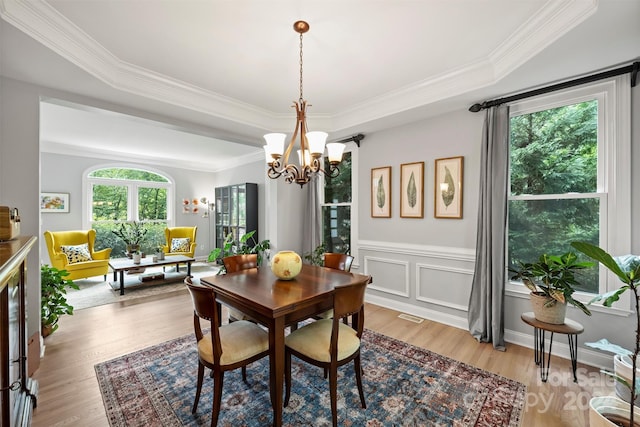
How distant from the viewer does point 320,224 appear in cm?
455

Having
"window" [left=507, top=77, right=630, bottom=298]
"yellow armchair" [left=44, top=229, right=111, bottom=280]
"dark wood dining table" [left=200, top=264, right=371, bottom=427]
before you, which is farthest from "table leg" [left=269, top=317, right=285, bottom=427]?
"yellow armchair" [left=44, top=229, right=111, bottom=280]

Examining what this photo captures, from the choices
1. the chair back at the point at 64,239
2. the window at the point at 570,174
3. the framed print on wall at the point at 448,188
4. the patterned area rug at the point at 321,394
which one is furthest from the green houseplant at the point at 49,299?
the window at the point at 570,174

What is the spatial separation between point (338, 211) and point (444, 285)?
6.21 ft

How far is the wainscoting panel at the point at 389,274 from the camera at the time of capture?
362 cm

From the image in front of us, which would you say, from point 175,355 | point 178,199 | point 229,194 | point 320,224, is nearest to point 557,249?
point 320,224

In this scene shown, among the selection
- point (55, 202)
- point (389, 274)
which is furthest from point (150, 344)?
point (55, 202)

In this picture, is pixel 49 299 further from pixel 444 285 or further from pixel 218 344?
pixel 444 285

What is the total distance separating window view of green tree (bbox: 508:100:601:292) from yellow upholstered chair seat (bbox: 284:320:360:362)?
2.06 metres

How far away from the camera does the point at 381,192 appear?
150 inches

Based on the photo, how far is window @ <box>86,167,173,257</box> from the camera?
239 inches

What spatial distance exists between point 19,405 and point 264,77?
114 inches

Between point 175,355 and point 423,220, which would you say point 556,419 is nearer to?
point 423,220

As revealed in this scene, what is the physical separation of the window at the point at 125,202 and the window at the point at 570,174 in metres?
7.31

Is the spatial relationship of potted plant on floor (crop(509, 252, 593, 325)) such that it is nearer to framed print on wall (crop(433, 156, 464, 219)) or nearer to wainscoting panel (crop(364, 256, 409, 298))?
framed print on wall (crop(433, 156, 464, 219))
